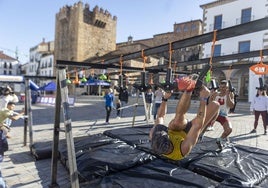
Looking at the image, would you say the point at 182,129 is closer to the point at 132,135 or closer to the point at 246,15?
the point at 132,135

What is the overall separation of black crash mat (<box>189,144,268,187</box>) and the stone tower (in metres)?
44.8

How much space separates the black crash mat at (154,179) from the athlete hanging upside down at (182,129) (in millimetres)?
511

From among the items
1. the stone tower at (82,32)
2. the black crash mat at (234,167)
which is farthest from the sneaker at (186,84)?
the stone tower at (82,32)

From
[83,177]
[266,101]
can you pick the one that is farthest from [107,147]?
[266,101]

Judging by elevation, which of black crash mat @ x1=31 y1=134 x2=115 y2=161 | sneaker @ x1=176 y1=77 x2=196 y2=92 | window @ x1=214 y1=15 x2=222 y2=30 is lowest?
black crash mat @ x1=31 y1=134 x2=115 y2=161

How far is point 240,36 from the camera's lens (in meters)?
24.6

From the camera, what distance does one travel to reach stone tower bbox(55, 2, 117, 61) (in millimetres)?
46812

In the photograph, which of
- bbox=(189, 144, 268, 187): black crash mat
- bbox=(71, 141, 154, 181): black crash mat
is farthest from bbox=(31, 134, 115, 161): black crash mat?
bbox=(189, 144, 268, 187): black crash mat

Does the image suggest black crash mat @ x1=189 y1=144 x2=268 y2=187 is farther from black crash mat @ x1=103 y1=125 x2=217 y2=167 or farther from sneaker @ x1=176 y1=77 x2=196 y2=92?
sneaker @ x1=176 y1=77 x2=196 y2=92

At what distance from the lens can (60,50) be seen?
1998 inches

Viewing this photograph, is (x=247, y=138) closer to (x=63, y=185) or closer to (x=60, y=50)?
(x=63, y=185)

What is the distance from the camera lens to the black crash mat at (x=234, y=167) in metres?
3.44

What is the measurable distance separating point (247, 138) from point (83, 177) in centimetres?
659

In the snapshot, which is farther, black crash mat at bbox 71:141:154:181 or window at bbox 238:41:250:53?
window at bbox 238:41:250:53
